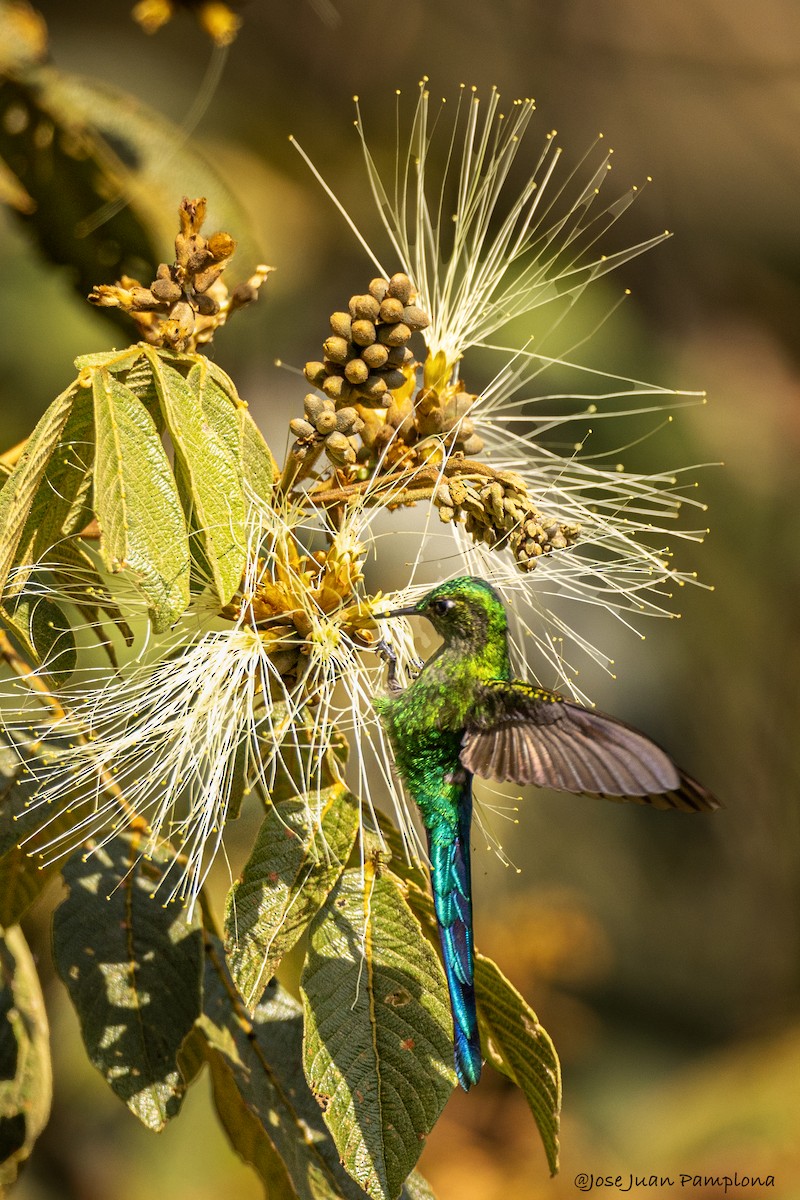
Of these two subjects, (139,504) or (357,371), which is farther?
Result: (357,371)

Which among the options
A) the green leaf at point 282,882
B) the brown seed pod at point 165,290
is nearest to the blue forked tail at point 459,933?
the green leaf at point 282,882

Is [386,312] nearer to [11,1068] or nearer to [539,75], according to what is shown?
[11,1068]

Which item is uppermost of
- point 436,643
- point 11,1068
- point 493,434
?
point 493,434

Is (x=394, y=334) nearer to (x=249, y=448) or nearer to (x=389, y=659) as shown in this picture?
(x=249, y=448)

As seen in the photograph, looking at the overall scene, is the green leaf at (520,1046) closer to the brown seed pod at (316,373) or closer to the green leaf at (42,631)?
the green leaf at (42,631)

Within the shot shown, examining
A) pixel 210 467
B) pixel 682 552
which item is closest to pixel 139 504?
pixel 210 467

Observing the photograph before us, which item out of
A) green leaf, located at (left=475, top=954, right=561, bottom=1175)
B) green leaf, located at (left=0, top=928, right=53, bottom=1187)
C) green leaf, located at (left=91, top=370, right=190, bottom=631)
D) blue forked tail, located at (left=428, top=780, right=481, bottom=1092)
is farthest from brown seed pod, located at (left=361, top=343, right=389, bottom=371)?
green leaf, located at (left=0, top=928, right=53, bottom=1187)

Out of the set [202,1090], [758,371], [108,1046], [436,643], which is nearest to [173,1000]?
[108,1046]

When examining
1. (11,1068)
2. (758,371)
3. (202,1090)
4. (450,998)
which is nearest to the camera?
(450,998)
